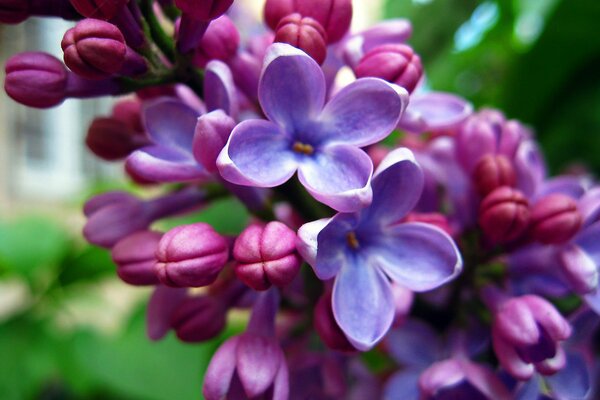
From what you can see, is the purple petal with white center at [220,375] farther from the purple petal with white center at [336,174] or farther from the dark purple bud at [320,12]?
the dark purple bud at [320,12]

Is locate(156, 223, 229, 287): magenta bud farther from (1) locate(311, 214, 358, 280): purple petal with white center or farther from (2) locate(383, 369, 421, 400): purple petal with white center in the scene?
(2) locate(383, 369, 421, 400): purple petal with white center

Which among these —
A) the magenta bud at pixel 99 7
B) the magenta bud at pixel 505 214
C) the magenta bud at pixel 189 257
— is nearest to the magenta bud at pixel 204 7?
the magenta bud at pixel 99 7

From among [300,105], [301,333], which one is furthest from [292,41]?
[301,333]

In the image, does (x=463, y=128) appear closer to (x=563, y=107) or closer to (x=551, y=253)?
(x=551, y=253)

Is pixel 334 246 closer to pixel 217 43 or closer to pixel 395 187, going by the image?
pixel 395 187

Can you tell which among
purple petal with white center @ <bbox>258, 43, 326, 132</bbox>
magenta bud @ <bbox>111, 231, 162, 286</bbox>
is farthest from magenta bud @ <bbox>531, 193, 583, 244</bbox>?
magenta bud @ <bbox>111, 231, 162, 286</bbox>

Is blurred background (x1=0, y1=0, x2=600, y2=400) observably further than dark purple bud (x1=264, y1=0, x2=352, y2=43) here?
Yes
